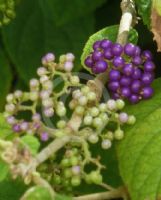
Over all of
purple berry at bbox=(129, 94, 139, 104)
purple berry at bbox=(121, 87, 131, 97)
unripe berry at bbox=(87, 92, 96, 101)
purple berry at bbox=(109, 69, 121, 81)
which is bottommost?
unripe berry at bbox=(87, 92, 96, 101)

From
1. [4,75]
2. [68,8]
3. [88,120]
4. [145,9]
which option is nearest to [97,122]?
[88,120]

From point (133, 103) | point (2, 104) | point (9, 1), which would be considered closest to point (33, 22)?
point (2, 104)

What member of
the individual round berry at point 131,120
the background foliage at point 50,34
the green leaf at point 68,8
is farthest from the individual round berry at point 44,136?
the green leaf at point 68,8

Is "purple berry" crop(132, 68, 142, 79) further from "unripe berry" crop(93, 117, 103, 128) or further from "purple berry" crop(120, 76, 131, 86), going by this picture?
"unripe berry" crop(93, 117, 103, 128)

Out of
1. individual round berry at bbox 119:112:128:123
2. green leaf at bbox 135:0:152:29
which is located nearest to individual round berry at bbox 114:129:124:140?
individual round berry at bbox 119:112:128:123

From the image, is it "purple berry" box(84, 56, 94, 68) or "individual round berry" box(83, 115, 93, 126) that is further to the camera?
"purple berry" box(84, 56, 94, 68)

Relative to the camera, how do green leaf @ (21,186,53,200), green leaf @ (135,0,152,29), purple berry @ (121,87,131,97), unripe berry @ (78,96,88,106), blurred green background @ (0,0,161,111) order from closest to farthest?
1. green leaf @ (21,186,53,200)
2. unripe berry @ (78,96,88,106)
3. purple berry @ (121,87,131,97)
4. green leaf @ (135,0,152,29)
5. blurred green background @ (0,0,161,111)

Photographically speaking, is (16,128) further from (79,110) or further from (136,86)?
(136,86)

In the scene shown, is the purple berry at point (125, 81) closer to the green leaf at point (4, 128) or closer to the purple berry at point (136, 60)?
the purple berry at point (136, 60)
